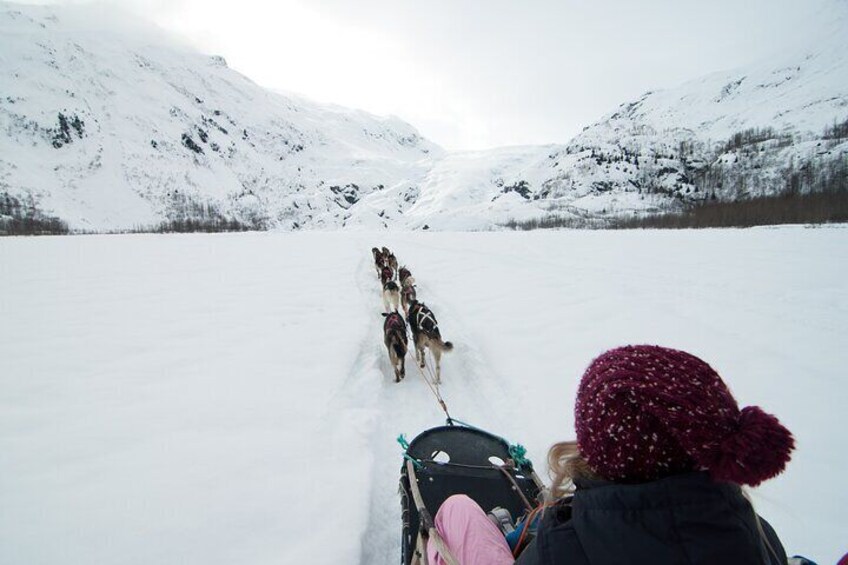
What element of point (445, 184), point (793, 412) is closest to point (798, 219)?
point (793, 412)

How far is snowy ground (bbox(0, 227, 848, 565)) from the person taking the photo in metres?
2.18

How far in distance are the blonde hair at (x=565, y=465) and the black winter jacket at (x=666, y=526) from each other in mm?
137

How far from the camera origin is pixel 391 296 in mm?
7645

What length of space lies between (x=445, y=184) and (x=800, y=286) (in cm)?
14163

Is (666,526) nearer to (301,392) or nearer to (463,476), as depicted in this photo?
(463,476)

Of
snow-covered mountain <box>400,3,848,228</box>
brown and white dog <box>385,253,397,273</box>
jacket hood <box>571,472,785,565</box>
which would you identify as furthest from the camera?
snow-covered mountain <box>400,3,848,228</box>

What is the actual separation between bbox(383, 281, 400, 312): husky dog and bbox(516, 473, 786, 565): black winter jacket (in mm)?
6707

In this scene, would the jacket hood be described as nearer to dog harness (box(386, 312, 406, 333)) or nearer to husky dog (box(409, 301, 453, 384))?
husky dog (box(409, 301, 453, 384))

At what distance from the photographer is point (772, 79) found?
128500mm

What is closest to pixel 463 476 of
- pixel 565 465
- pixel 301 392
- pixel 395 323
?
pixel 565 465

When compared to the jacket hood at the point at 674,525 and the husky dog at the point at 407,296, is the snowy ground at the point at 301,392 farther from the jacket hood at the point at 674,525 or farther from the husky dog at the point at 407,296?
the husky dog at the point at 407,296

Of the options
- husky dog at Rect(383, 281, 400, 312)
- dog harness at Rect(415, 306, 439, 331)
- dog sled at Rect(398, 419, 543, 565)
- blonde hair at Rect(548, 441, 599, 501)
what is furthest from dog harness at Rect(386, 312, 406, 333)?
blonde hair at Rect(548, 441, 599, 501)

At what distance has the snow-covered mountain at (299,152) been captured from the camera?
269 feet

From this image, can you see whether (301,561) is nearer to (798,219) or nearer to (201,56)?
(798,219)
